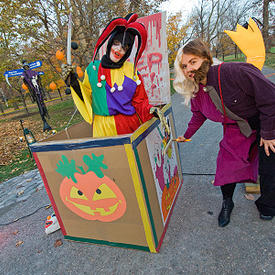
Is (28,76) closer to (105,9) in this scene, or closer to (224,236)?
(105,9)

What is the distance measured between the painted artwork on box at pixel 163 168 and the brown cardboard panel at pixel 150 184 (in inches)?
2.1

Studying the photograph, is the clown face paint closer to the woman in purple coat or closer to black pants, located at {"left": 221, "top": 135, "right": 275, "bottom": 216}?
the woman in purple coat

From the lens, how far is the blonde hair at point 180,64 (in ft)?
4.80

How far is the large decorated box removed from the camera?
1.47 metres

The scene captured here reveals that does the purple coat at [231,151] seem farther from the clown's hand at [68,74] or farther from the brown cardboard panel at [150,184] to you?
the clown's hand at [68,74]

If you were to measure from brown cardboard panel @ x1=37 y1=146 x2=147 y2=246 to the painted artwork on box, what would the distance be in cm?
27

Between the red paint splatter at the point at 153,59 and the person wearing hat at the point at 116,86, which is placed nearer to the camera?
the person wearing hat at the point at 116,86

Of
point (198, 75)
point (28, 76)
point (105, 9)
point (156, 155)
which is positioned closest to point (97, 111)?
point (156, 155)

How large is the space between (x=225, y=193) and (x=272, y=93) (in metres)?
1.00

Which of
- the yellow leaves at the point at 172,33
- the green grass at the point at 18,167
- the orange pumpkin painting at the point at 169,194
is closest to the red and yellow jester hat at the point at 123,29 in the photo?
the orange pumpkin painting at the point at 169,194

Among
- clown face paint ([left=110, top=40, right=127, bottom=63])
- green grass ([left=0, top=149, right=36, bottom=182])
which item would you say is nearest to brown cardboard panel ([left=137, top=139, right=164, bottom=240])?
clown face paint ([left=110, top=40, right=127, bottom=63])

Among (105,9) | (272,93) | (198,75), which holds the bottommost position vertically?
(272,93)

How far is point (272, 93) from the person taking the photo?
136 centimetres

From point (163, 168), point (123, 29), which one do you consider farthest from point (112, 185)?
point (123, 29)
